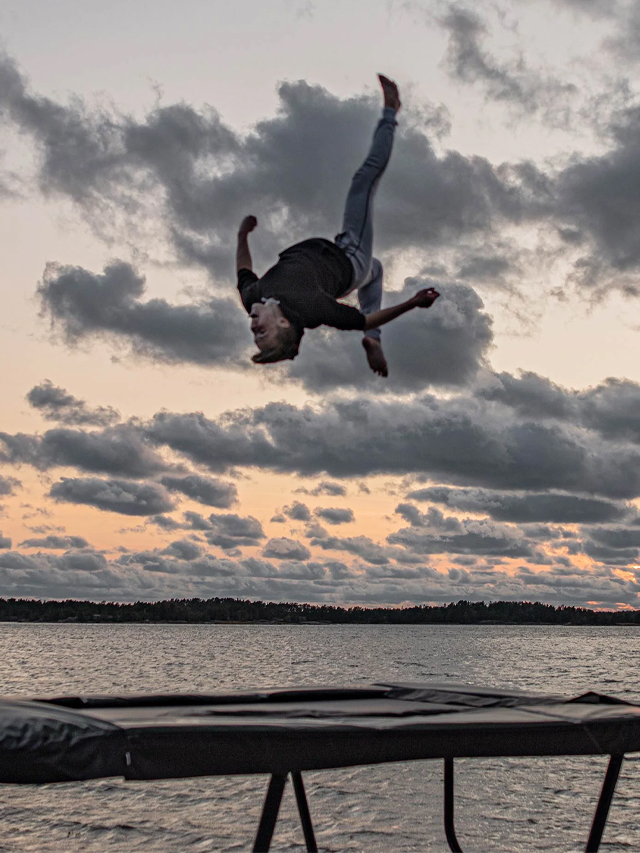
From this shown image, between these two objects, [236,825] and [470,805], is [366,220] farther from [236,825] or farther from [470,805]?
[470,805]

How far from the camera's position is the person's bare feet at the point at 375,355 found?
4.82 meters

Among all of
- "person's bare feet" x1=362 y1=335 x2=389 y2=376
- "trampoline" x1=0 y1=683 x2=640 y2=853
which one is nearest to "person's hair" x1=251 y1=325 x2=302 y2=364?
"person's bare feet" x1=362 y1=335 x2=389 y2=376

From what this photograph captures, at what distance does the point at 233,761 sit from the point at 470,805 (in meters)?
15.3

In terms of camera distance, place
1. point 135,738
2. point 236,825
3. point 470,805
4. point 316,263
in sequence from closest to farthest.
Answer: point 135,738 < point 316,263 < point 236,825 < point 470,805

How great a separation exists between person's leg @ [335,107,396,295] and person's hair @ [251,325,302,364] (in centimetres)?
62

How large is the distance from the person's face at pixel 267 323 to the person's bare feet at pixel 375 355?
2.50 ft

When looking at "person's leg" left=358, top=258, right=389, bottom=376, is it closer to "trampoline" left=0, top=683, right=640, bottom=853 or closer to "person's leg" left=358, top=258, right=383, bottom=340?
"person's leg" left=358, top=258, right=383, bottom=340

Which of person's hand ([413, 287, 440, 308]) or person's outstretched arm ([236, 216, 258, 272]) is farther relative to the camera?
person's outstretched arm ([236, 216, 258, 272])

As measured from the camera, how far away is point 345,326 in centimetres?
447

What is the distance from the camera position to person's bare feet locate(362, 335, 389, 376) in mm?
4820

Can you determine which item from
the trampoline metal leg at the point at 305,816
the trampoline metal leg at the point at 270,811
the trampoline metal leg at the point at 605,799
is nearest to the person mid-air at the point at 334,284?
the trampoline metal leg at the point at 270,811

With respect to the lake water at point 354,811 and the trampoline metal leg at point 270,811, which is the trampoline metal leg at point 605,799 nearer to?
the trampoline metal leg at point 270,811

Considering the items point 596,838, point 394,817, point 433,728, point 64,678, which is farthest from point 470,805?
point 64,678

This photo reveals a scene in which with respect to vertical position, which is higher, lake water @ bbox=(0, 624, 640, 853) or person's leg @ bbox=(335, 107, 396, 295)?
person's leg @ bbox=(335, 107, 396, 295)
